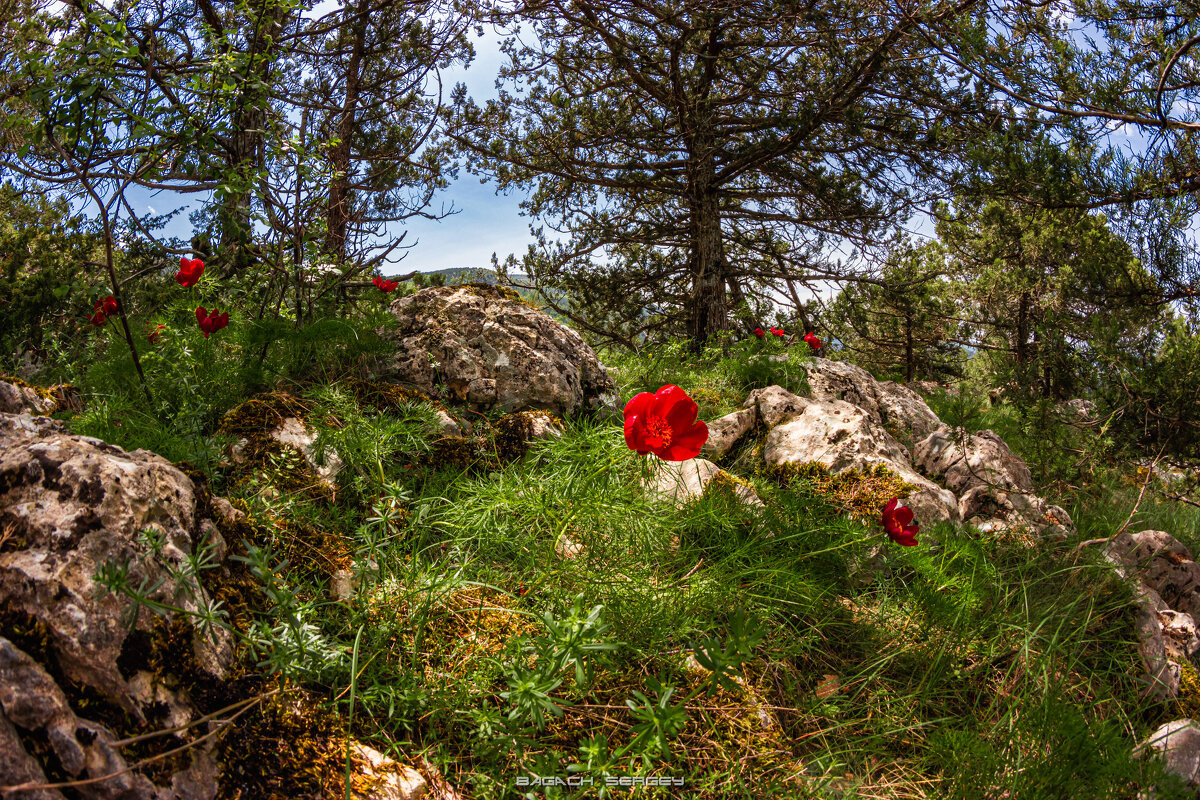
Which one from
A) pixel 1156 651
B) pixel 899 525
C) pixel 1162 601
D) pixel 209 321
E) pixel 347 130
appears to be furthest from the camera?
pixel 347 130

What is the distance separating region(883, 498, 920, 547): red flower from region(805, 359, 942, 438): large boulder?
8.01 ft

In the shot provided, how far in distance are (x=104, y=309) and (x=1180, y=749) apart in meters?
5.25

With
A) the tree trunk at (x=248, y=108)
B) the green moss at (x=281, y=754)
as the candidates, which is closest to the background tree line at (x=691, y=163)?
the tree trunk at (x=248, y=108)

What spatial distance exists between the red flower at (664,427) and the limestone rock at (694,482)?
0.88 meters

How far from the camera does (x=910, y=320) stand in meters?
10.1

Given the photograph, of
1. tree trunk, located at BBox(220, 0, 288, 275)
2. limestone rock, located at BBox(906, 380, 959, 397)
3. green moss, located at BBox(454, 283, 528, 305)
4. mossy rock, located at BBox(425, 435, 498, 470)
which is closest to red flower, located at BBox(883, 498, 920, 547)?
mossy rock, located at BBox(425, 435, 498, 470)

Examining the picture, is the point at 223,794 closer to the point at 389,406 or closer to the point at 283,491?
the point at 283,491

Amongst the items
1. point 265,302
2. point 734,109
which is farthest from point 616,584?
point 734,109

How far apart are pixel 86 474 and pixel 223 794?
886 millimetres

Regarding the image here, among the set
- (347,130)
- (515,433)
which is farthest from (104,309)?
(347,130)

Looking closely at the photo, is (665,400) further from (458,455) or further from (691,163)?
(691,163)

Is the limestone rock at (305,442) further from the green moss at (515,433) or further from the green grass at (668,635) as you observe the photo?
the green moss at (515,433)

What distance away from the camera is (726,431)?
398 cm

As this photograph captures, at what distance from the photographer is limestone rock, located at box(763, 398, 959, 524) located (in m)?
3.36
